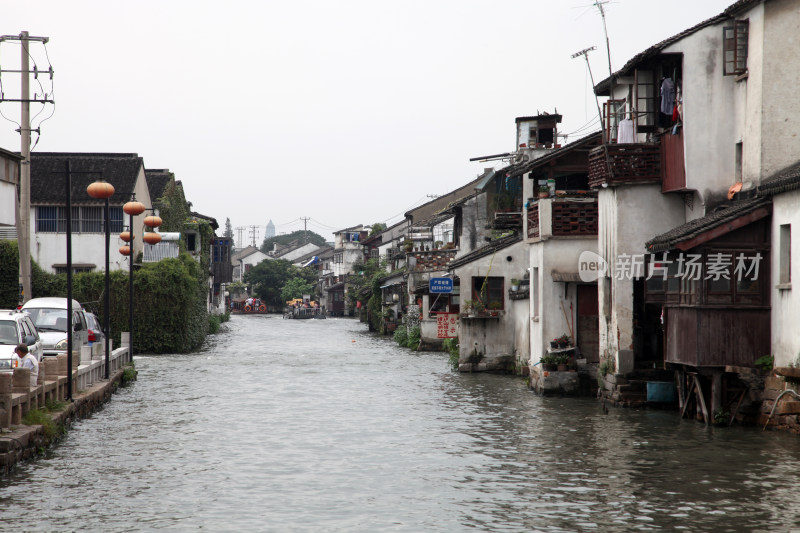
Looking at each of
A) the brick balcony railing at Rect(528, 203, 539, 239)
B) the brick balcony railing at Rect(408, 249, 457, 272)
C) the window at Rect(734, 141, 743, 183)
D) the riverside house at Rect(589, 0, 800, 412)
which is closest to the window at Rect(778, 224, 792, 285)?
the riverside house at Rect(589, 0, 800, 412)

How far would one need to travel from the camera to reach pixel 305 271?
142m

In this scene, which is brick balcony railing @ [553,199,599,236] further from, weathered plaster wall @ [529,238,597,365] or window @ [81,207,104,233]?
window @ [81,207,104,233]

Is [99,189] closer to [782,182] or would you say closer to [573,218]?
[573,218]

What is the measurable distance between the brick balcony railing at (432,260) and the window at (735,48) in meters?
33.0

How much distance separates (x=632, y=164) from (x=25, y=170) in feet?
59.3

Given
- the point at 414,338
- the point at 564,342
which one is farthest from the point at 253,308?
the point at 564,342

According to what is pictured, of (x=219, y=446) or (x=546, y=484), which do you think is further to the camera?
(x=219, y=446)

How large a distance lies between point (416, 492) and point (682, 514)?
4135 millimetres

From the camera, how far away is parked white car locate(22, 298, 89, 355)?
27.5 m

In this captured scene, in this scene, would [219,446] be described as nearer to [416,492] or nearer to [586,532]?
[416,492]

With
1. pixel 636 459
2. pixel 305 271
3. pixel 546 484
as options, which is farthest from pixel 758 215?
pixel 305 271

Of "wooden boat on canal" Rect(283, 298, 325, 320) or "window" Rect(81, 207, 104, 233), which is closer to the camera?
"window" Rect(81, 207, 104, 233)

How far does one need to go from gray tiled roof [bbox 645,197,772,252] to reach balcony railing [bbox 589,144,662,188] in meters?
2.23

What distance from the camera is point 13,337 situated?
2183 centimetres
